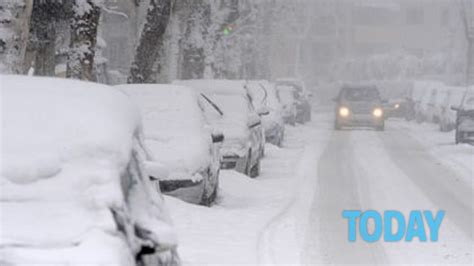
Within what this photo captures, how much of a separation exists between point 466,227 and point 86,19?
7316 millimetres

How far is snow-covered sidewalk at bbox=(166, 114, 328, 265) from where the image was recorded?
10.7m

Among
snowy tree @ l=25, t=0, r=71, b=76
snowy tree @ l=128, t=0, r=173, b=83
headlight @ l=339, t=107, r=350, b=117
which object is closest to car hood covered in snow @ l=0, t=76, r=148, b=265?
snowy tree @ l=25, t=0, r=71, b=76

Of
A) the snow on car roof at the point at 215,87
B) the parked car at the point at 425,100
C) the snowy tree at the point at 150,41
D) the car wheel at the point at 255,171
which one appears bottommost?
the parked car at the point at 425,100

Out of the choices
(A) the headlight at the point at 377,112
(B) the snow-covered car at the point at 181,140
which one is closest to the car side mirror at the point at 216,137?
(B) the snow-covered car at the point at 181,140

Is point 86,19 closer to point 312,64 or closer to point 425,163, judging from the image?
point 425,163

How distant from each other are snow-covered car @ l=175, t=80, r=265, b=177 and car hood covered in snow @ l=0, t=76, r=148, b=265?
38.0 ft

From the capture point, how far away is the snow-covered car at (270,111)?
91.7ft

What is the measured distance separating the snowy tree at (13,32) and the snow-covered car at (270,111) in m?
12.6

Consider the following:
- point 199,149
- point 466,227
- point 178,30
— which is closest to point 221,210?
point 199,149

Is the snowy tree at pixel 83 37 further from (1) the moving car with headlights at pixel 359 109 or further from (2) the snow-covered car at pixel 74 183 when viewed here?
(1) the moving car with headlights at pixel 359 109

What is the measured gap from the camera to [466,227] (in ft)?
45.6

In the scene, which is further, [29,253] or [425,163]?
[425,163]

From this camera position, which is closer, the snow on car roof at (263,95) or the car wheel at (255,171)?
the car wheel at (255,171)

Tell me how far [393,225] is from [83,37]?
6.58 m
